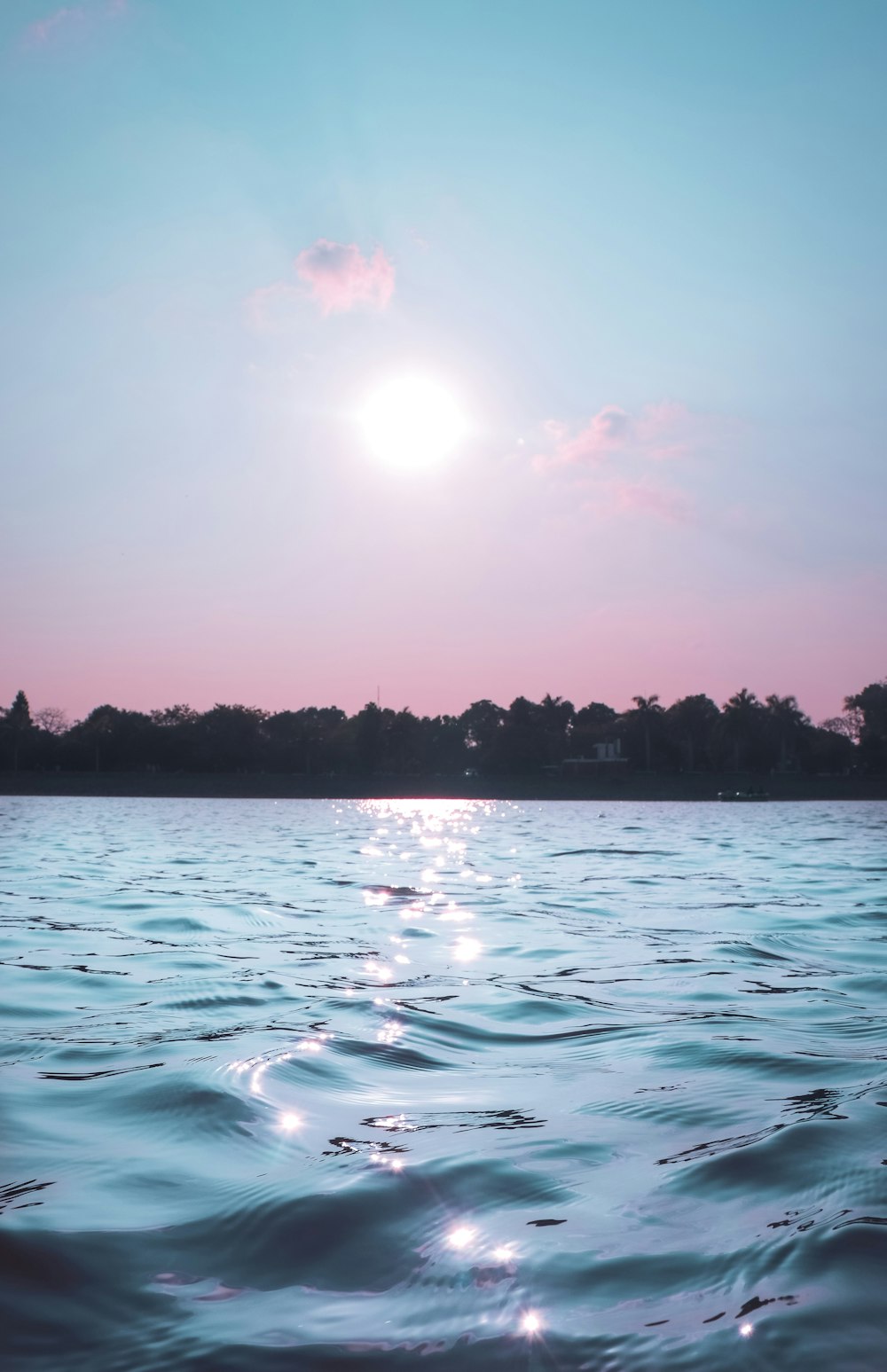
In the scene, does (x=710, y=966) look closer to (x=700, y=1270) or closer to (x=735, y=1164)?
(x=735, y=1164)

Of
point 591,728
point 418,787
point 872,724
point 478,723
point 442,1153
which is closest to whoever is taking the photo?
point 442,1153

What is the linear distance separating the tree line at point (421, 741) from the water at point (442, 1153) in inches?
3859

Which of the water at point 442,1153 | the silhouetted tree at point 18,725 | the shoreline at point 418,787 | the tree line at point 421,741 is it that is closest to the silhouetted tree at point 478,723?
the tree line at point 421,741

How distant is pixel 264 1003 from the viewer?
5.81 m

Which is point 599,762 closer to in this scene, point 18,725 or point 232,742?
point 232,742

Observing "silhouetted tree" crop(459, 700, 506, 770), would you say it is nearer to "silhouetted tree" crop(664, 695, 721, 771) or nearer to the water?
"silhouetted tree" crop(664, 695, 721, 771)

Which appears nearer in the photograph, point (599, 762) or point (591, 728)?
point (599, 762)

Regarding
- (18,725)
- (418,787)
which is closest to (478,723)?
(418,787)

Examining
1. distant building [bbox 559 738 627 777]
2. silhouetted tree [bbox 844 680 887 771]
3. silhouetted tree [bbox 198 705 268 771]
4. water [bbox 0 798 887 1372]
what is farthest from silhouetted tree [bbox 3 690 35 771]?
water [bbox 0 798 887 1372]

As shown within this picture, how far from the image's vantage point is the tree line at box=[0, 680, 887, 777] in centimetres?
10294

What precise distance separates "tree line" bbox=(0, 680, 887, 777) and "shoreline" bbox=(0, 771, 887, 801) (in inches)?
141

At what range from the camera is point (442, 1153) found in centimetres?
339

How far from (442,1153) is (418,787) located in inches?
3792

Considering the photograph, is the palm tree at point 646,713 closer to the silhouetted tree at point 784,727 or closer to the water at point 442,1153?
the silhouetted tree at point 784,727
